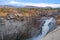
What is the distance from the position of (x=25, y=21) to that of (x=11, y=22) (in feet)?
0.59

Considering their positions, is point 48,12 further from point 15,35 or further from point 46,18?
point 15,35

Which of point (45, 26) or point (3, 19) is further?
point (45, 26)

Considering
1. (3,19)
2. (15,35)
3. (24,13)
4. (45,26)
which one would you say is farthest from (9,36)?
(45,26)

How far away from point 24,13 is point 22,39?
33 cm

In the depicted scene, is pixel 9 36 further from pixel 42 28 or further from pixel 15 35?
pixel 42 28

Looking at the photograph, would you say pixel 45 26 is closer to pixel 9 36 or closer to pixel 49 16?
pixel 49 16

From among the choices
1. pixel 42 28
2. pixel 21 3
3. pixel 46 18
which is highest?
pixel 21 3

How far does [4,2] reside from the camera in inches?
74.4

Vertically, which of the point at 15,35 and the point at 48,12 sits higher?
the point at 48,12

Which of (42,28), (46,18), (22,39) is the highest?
(46,18)

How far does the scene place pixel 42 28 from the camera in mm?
1973

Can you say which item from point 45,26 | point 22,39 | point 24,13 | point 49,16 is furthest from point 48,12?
point 22,39

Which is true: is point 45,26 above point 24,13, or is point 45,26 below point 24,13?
below

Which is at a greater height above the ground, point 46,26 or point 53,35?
point 46,26
